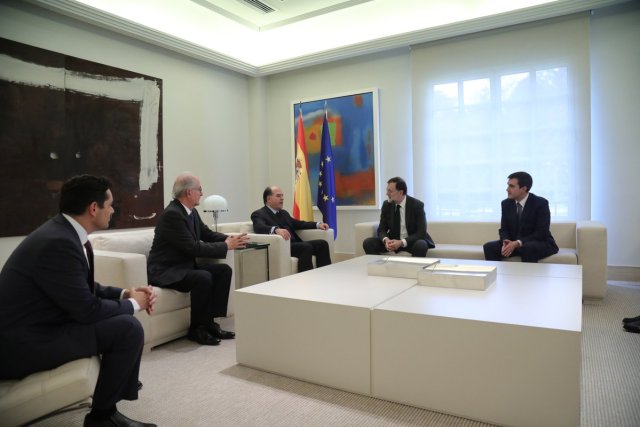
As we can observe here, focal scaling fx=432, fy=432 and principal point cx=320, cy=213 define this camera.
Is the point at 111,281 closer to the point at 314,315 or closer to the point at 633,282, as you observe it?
the point at 314,315

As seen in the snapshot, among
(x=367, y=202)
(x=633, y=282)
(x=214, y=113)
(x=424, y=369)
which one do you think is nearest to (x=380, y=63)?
(x=367, y=202)

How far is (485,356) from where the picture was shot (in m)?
1.79

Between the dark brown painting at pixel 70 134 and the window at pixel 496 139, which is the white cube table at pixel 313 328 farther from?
the window at pixel 496 139

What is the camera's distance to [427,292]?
238cm

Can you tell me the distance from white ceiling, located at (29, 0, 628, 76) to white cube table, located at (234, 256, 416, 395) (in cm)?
362

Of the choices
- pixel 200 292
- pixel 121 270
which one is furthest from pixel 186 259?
pixel 121 270

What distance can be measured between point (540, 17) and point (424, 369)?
14.3 feet

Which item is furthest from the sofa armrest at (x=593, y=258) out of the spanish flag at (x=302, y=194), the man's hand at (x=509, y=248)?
the spanish flag at (x=302, y=194)

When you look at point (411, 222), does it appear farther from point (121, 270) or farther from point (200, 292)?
point (121, 270)

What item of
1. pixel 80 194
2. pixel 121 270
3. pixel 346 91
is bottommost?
pixel 121 270

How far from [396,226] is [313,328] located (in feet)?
8.42

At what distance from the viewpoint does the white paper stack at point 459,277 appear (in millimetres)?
2420

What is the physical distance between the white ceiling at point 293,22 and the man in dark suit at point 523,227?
202cm

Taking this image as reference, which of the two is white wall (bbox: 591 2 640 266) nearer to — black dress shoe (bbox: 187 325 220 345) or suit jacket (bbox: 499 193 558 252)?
→ suit jacket (bbox: 499 193 558 252)
